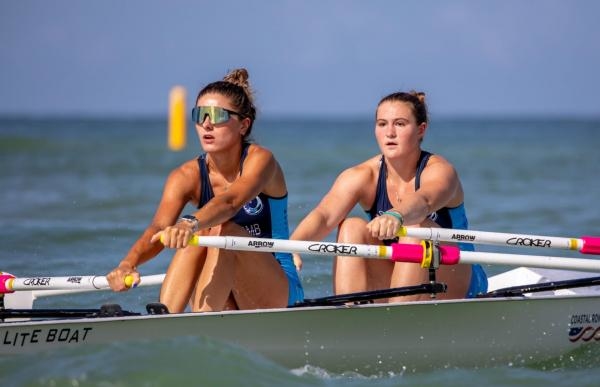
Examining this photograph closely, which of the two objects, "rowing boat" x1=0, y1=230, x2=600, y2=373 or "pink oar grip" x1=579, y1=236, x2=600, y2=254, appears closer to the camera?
"rowing boat" x1=0, y1=230, x2=600, y2=373

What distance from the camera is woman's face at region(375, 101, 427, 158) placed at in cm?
677

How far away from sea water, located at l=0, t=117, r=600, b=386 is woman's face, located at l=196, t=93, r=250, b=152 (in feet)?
1.36

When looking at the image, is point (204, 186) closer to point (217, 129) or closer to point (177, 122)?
point (217, 129)

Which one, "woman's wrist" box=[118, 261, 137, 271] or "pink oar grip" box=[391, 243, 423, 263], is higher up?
"pink oar grip" box=[391, 243, 423, 263]

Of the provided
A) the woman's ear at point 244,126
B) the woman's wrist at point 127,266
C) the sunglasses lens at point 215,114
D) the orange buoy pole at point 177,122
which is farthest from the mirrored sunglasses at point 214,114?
the orange buoy pole at point 177,122

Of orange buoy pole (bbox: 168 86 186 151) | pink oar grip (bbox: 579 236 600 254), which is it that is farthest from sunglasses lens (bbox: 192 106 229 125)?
orange buoy pole (bbox: 168 86 186 151)

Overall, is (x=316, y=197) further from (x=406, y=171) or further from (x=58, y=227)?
(x=406, y=171)

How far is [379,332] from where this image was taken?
616 centimetres

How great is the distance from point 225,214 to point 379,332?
1088mm

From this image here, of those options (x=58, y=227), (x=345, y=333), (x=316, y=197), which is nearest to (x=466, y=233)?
(x=345, y=333)

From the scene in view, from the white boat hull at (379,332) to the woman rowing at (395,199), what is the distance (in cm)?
37

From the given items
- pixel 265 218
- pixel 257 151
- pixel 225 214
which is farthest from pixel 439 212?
pixel 225 214

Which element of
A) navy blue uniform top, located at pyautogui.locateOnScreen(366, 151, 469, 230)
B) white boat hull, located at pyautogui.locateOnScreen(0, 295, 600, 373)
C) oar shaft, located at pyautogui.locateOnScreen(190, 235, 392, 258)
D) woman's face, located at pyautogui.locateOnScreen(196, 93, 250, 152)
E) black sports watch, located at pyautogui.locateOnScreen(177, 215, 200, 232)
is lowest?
white boat hull, located at pyautogui.locateOnScreen(0, 295, 600, 373)

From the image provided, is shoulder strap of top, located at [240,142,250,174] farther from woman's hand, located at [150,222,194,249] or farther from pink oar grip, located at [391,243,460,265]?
pink oar grip, located at [391,243,460,265]
